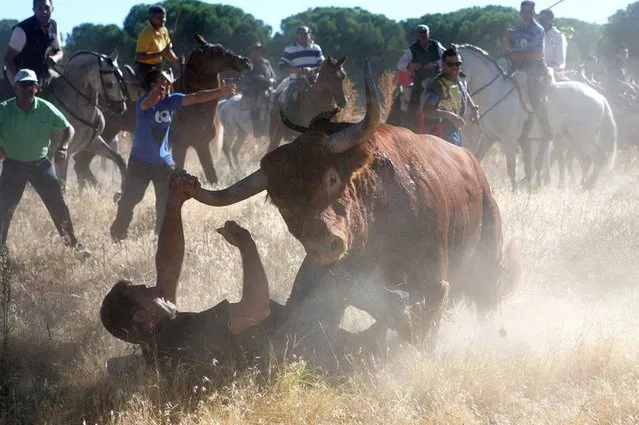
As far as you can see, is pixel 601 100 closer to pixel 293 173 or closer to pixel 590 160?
pixel 590 160

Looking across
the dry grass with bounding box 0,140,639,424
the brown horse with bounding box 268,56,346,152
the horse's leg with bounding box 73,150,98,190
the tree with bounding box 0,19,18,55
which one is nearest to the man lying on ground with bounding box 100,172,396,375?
the dry grass with bounding box 0,140,639,424

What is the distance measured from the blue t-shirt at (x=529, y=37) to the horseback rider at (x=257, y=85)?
21.5 ft

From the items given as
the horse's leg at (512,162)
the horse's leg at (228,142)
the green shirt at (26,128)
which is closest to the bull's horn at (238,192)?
the green shirt at (26,128)

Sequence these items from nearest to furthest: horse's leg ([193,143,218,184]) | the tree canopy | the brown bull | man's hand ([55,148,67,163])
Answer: the brown bull, man's hand ([55,148,67,163]), horse's leg ([193,143,218,184]), the tree canopy

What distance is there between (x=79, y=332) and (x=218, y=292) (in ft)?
4.02

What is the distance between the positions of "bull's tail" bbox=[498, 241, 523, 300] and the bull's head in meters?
2.19

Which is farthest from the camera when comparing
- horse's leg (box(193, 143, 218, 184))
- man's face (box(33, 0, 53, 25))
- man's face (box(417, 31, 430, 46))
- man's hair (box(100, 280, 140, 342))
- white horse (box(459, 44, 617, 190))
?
white horse (box(459, 44, 617, 190))

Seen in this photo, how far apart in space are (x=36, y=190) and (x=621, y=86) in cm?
1477

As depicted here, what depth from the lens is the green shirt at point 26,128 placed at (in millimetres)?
9703

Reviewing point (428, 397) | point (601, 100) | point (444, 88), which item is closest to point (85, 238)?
point (444, 88)

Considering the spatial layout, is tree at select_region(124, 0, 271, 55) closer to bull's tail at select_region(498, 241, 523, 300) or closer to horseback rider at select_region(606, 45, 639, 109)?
horseback rider at select_region(606, 45, 639, 109)

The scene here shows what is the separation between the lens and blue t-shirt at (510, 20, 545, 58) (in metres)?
15.6

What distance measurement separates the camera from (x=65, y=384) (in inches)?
255

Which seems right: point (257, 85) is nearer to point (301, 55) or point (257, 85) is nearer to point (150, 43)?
point (301, 55)
